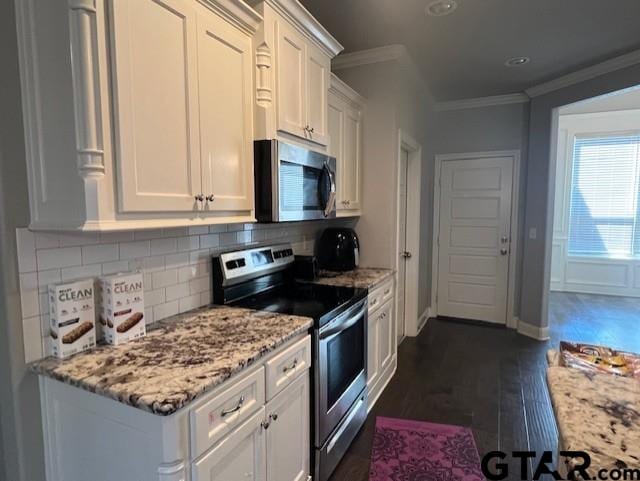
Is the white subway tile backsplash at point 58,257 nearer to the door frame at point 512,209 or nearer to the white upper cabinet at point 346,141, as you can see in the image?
the white upper cabinet at point 346,141

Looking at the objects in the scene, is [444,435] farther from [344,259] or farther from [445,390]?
[344,259]

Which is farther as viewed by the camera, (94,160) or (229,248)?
(229,248)

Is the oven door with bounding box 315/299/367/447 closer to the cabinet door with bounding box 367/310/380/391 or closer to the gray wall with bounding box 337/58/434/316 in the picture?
the cabinet door with bounding box 367/310/380/391

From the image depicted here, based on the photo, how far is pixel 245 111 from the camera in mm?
1768

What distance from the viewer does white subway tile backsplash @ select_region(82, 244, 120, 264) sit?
143 cm

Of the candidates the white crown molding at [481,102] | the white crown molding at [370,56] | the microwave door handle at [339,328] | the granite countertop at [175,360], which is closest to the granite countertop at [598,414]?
the granite countertop at [175,360]

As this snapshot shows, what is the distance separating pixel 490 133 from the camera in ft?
14.7

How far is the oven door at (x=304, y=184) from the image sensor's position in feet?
6.22

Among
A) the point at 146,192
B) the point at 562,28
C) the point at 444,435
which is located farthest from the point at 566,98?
the point at 146,192

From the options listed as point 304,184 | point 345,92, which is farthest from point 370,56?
point 304,184

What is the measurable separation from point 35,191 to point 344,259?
2.07 m

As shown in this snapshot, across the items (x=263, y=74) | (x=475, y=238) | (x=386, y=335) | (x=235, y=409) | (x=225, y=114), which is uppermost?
(x=263, y=74)

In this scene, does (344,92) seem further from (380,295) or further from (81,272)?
(81,272)

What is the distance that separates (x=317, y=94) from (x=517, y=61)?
2.23 meters
